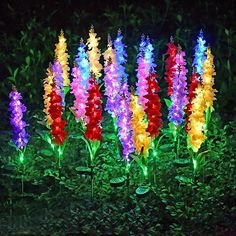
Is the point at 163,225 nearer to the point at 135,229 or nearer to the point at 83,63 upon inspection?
the point at 135,229

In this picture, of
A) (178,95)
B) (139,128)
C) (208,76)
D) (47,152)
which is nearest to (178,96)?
(178,95)

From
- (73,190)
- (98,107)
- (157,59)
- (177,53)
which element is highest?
(157,59)

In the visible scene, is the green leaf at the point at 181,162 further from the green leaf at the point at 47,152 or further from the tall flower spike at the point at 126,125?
the green leaf at the point at 47,152

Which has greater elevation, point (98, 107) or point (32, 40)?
point (32, 40)

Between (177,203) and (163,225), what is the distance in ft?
1.19

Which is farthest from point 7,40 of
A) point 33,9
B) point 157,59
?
point 157,59

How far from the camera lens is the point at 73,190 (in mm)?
8680

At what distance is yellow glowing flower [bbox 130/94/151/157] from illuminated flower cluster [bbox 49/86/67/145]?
93 cm

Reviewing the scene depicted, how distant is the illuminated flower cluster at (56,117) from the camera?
28.0 ft

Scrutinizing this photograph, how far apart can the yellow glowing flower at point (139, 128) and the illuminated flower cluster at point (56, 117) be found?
93cm

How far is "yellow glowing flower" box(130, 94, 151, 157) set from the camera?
8.27 meters

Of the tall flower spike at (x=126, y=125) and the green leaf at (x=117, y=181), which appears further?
the green leaf at (x=117, y=181)

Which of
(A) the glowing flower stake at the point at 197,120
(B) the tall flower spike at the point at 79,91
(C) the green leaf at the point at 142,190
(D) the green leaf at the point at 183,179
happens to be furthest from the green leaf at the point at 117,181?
(B) the tall flower spike at the point at 79,91

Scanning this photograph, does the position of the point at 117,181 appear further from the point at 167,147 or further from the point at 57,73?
the point at 57,73
